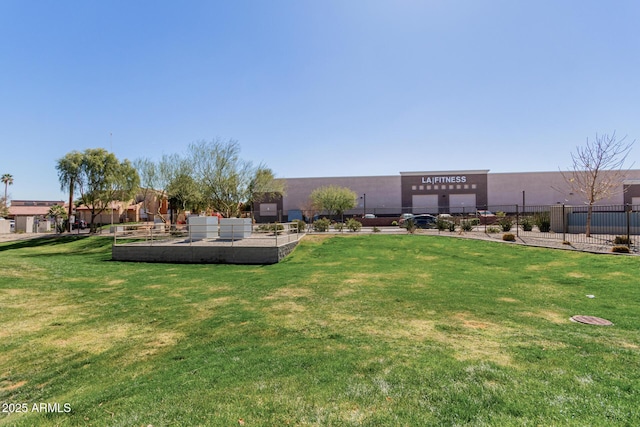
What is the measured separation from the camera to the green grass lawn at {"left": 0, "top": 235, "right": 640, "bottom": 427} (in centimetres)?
325

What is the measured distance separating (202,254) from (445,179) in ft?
165

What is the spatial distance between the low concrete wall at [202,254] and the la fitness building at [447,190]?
37.3 metres

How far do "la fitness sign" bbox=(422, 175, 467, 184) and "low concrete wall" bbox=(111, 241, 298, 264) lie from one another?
45547 millimetres

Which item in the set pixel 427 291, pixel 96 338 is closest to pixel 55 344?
pixel 96 338

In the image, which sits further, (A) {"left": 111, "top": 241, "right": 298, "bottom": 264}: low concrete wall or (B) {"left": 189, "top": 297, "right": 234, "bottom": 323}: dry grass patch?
(A) {"left": 111, "top": 241, "right": 298, "bottom": 264}: low concrete wall

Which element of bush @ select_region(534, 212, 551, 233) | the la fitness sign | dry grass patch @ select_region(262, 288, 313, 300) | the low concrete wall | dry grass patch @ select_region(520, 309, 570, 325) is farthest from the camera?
the la fitness sign

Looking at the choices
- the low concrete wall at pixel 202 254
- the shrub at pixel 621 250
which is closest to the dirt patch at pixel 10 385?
the low concrete wall at pixel 202 254

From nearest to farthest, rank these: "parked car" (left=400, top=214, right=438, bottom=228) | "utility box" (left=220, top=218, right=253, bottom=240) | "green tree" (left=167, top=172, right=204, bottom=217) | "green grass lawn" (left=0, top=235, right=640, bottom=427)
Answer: "green grass lawn" (left=0, top=235, right=640, bottom=427) → "utility box" (left=220, top=218, right=253, bottom=240) → "green tree" (left=167, top=172, right=204, bottom=217) → "parked car" (left=400, top=214, right=438, bottom=228)

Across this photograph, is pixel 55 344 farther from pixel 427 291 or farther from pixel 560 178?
pixel 560 178

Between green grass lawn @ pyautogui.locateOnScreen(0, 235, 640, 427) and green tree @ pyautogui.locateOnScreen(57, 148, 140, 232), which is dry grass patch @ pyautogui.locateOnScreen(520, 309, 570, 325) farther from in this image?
green tree @ pyautogui.locateOnScreen(57, 148, 140, 232)

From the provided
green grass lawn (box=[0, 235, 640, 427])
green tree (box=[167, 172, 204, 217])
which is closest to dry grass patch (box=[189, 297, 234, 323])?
green grass lawn (box=[0, 235, 640, 427])

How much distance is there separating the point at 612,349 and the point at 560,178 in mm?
63637

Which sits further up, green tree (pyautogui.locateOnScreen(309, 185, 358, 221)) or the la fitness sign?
the la fitness sign

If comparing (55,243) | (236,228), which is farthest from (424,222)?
(55,243)
